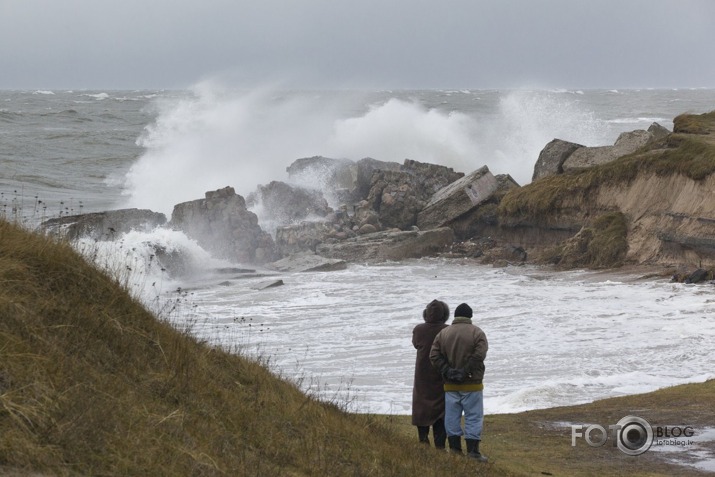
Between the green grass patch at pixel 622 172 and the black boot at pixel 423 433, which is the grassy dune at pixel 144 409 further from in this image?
the green grass patch at pixel 622 172

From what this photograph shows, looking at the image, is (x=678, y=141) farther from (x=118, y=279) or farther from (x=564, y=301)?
(x=118, y=279)

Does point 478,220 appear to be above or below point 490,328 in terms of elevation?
above

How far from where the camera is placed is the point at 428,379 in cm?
888

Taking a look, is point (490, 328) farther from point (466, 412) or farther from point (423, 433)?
point (466, 412)

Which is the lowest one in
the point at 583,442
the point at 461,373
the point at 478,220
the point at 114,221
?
the point at 583,442

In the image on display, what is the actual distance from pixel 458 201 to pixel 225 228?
684 centimetres

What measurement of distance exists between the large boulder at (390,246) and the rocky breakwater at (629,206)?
184 centimetres

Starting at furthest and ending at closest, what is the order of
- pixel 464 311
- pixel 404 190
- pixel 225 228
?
pixel 404 190
pixel 225 228
pixel 464 311

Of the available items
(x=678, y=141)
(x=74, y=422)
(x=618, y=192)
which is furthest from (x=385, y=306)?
(x=74, y=422)

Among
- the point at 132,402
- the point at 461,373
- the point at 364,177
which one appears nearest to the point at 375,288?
the point at 364,177

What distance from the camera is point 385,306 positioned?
1903 cm

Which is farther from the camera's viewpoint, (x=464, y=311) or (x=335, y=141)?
(x=335, y=141)

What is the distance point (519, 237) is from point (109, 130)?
4692cm

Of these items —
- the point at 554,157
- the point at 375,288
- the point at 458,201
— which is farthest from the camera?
the point at 458,201
